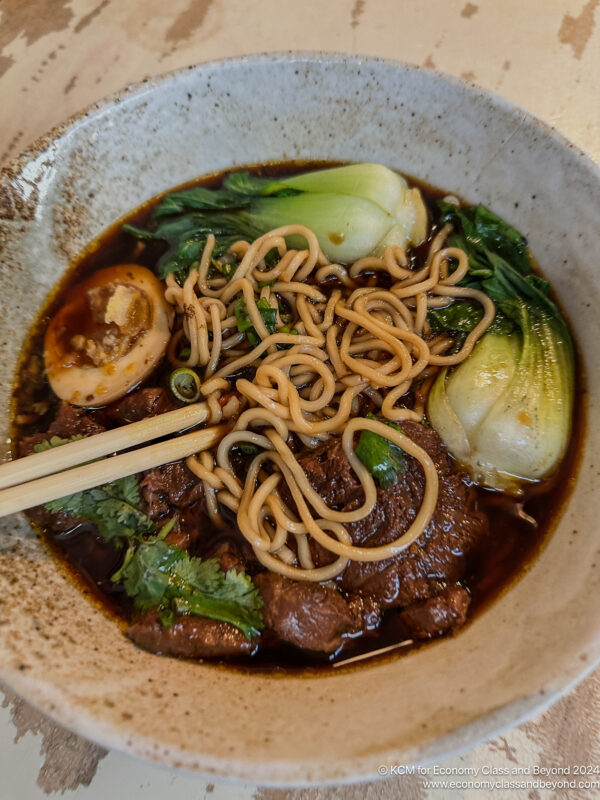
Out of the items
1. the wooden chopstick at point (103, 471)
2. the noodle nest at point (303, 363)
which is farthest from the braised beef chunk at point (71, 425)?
the noodle nest at point (303, 363)

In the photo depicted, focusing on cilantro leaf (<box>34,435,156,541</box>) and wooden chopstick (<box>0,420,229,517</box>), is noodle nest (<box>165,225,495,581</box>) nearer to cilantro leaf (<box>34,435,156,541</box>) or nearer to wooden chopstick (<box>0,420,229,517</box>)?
wooden chopstick (<box>0,420,229,517</box>)

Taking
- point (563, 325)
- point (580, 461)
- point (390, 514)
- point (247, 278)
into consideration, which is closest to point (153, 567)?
point (390, 514)

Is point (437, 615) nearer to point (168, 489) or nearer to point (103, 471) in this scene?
point (168, 489)

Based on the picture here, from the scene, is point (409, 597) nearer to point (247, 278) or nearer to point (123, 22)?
point (247, 278)

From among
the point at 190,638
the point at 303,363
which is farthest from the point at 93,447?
the point at 303,363

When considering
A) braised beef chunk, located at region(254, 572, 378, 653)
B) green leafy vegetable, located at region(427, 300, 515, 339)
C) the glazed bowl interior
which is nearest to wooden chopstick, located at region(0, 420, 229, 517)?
the glazed bowl interior

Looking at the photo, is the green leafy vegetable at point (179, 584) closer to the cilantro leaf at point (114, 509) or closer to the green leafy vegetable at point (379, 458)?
the cilantro leaf at point (114, 509)
